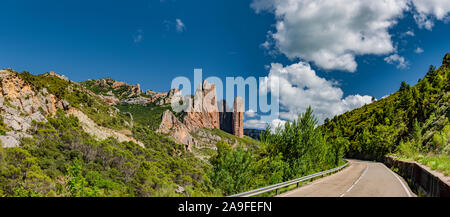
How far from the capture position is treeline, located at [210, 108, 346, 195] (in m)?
18.0

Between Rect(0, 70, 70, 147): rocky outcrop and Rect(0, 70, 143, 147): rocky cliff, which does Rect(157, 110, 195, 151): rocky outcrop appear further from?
Rect(0, 70, 70, 147): rocky outcrop

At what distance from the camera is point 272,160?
70.5 feet

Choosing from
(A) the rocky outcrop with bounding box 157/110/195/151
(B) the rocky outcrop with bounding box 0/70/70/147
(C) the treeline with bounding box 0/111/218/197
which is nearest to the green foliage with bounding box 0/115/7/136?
(B) the rocky outcrop with bounding box 0/70/70/147

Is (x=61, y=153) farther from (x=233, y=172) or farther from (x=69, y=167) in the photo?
(x=233, y=172)

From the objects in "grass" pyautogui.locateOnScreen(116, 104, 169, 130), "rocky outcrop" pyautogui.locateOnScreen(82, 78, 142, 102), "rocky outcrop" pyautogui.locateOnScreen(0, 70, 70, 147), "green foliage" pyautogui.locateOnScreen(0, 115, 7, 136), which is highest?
"rocky outcrop" pyautogui.locateOnScreen(82, 78, 142, 102)

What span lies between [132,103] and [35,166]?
113 metres

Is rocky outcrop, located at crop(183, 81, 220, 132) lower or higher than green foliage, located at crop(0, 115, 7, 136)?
higher

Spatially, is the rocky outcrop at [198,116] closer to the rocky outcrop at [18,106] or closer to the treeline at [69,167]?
the rocky outcrop at [18,106]

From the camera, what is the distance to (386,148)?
53.8 m

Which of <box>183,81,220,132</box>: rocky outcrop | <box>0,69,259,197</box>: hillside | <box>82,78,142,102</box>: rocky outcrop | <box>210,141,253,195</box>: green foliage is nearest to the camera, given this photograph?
<box>210,141,253,195</box>: green foliage

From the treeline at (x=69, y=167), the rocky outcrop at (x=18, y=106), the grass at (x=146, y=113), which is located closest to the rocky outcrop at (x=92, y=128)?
the treeline at (x=69, y=167)
